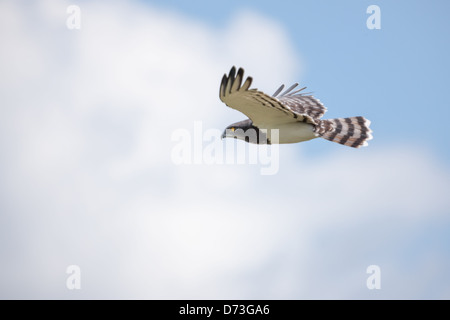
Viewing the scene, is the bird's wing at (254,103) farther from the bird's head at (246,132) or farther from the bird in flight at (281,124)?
the bird's head at (246,132)

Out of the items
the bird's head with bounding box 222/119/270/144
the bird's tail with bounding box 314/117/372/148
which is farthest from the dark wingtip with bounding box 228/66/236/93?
the bird's tail with bounding box 314/117/372/148

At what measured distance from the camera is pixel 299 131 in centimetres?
1337

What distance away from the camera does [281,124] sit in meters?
13.3

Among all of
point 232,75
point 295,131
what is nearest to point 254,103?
point 232,75

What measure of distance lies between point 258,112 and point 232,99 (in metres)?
1.04

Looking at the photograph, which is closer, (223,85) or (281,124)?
(223,85)

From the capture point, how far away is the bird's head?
13.8 metres

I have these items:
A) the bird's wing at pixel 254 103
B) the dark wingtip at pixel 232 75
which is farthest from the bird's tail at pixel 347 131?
the dark wingtip at pixel 232 75

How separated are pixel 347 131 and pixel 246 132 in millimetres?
2171

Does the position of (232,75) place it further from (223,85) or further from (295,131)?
(295,131)

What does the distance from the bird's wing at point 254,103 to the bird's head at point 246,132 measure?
14.7 inches
